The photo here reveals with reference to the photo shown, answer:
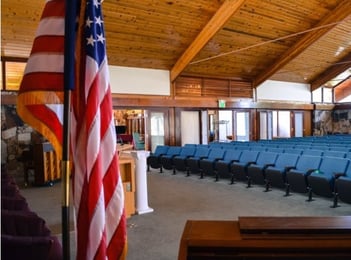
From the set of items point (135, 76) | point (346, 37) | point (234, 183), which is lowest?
point (234, 183)

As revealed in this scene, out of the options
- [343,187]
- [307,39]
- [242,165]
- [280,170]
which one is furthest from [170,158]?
[307,39]

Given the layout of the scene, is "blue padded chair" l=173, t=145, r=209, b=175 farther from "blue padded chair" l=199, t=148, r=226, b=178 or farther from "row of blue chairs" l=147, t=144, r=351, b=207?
"blue padded chair" l=199, t=148, r=226, b=178

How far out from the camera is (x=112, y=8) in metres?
Result: 8.13

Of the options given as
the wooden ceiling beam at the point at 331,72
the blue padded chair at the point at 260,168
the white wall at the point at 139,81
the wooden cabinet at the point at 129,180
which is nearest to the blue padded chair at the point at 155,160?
the white wall at the point at 139,81

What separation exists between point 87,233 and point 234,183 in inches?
245

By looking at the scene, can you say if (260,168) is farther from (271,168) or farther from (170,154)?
(170,154)

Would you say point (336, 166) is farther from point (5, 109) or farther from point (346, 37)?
point (346, 37)

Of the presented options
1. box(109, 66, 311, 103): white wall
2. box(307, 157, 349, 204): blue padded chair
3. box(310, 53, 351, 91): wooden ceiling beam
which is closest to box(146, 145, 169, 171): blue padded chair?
box(109, 66, 311, 103): white wall

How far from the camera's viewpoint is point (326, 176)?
18.1 feet

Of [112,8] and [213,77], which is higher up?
[112,8]

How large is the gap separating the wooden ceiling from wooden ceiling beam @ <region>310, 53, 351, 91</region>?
0.62m

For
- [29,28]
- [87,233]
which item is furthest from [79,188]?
[29,28]

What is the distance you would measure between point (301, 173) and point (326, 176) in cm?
45

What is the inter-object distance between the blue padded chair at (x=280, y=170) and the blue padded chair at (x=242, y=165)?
0.64 metres
